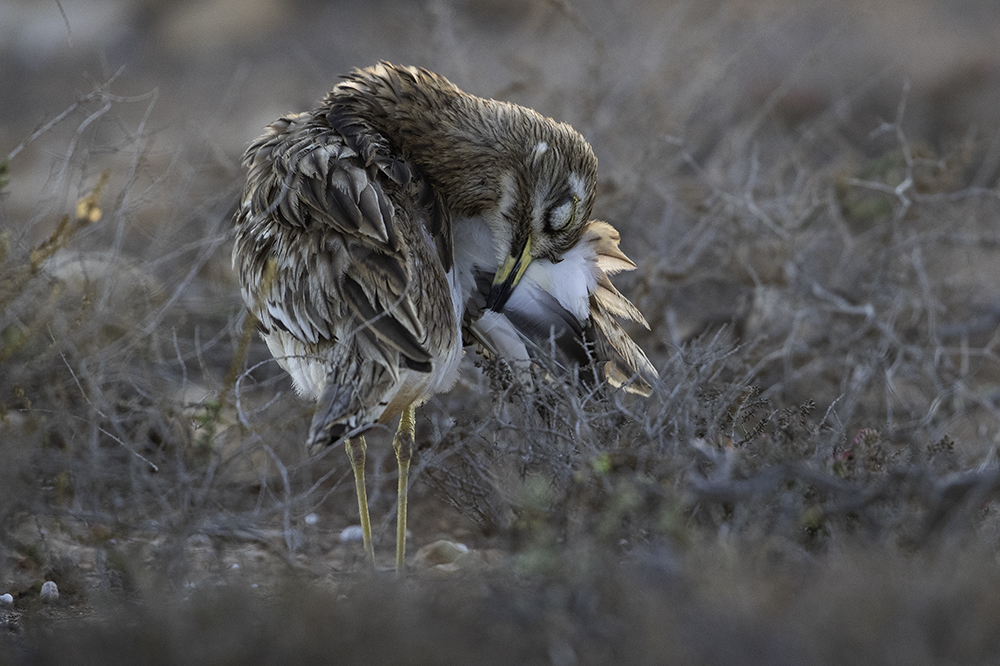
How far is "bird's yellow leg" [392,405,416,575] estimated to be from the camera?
13.2 ft

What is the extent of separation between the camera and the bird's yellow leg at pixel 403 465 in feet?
13.2

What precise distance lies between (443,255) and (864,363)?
2.62 meters

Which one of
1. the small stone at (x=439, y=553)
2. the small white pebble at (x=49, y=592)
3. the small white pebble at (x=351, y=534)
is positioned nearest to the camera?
the small white pebble at (x=49, y=592)

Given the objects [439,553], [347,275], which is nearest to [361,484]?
[439,553]

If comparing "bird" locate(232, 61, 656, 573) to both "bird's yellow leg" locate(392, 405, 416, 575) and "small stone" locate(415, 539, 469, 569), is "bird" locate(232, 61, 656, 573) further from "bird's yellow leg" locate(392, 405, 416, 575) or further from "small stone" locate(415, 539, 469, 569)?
"small stone" locate(415, 539, 469, 569)

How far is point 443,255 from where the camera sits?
3.93 metres

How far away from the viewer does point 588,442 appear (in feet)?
11.5

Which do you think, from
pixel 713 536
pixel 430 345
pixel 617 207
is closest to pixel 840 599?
pixel 713 536

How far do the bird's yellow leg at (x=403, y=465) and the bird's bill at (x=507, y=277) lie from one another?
605mm

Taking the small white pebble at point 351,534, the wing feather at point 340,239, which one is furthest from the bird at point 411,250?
the small white pebble at point 351,534

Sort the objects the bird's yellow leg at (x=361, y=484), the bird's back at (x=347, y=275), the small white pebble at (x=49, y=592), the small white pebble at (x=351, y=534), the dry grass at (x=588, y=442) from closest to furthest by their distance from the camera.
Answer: the dry grass at (x=588, y=442) → the bird's back at (x=347, y=275) → the small white pebble at (x=49, y=592) → the bird's yellow leg at (x=361, y=484) → the small white pebble at (x=351, y=534)

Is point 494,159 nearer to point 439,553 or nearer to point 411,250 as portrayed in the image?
point 411,250

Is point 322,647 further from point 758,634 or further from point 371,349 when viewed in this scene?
point 371,349

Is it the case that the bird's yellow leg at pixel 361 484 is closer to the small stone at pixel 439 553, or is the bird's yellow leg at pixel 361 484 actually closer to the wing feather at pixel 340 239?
the small stone at pixel 439 553
